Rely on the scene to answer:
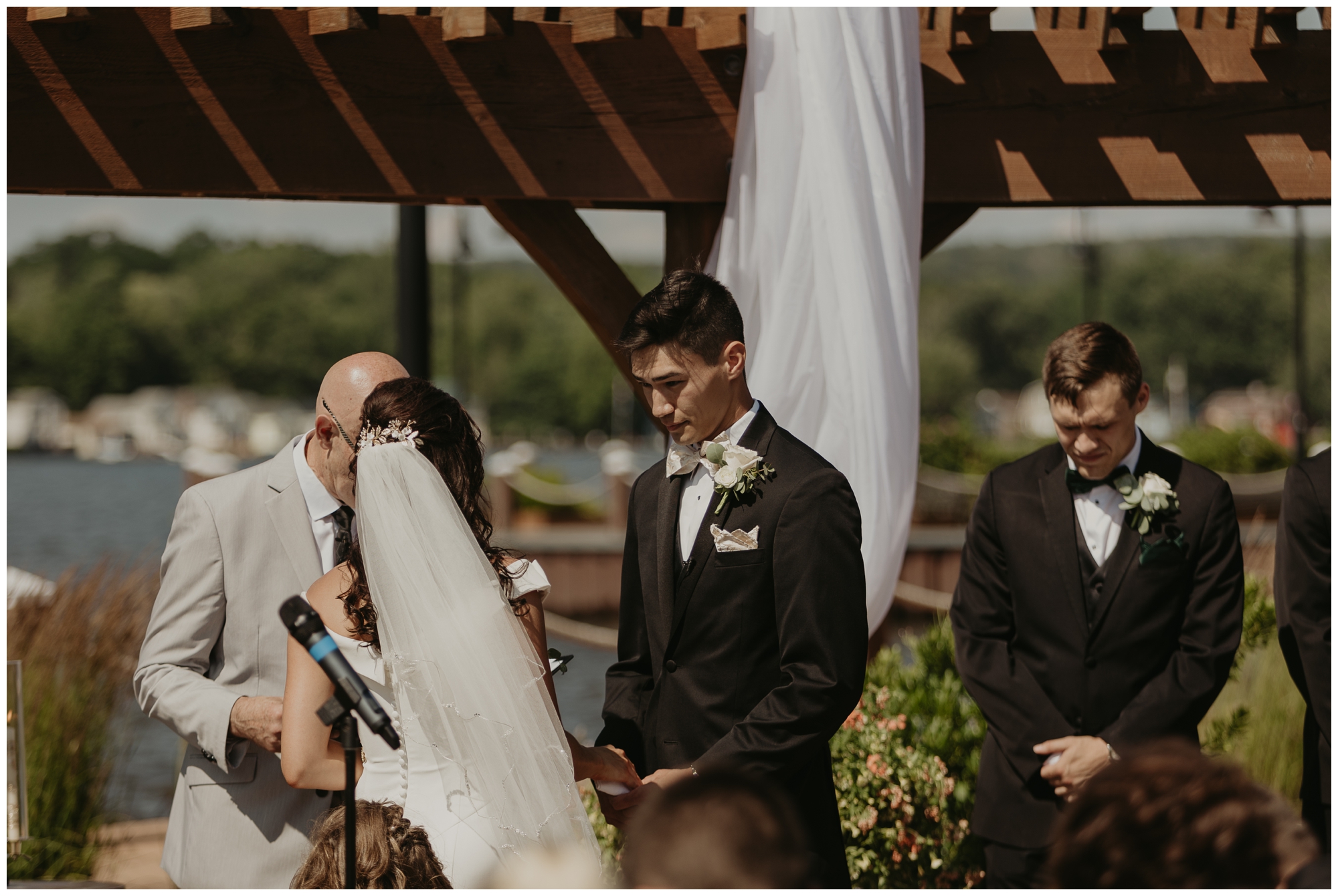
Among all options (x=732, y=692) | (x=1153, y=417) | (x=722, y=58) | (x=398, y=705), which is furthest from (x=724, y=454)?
(x=1153, y=417)

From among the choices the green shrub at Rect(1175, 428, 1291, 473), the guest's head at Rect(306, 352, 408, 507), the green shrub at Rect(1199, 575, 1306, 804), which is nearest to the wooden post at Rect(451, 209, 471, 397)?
the green shrub at Rect(1199, 575, 1306, 804)

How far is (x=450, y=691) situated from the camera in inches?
99.6

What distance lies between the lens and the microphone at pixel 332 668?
2158mm

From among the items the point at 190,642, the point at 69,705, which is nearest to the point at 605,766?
the point at 190,642

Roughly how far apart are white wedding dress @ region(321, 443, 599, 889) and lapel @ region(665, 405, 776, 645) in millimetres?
442

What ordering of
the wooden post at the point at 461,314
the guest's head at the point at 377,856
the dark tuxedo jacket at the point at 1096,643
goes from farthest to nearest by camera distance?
the wooden post at the point at 461,314 → the dark tuxedo jacket at the point at 1096,643 → the guest's head at the point at 377,856

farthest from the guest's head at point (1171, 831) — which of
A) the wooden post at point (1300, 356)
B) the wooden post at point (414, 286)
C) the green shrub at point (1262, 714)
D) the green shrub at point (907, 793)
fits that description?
the wooden post at point (1300, 356)

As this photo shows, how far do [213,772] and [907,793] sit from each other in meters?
2.62

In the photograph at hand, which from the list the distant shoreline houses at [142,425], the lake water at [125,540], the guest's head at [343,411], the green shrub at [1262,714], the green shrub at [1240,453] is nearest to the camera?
the guest's head at [343,411]

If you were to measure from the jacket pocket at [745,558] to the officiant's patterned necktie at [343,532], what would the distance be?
0.99 m

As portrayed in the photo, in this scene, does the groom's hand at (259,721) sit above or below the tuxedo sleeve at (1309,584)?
below

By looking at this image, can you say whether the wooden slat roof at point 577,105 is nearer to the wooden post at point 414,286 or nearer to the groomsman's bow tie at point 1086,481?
the groomsman's bow tie at point 1086,481

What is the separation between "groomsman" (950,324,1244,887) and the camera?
3.35 meters

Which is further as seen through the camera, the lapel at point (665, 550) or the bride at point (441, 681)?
the lapel at point (665, 550)
